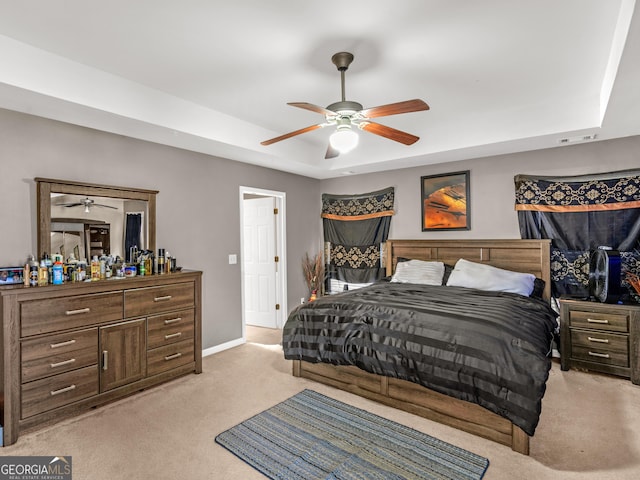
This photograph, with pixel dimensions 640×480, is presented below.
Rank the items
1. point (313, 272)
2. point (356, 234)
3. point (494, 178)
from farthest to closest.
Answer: point (313, 272), point (356, 234), point (494, 178)

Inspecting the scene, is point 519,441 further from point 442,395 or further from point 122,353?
point 122,353

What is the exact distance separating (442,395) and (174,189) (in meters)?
3.26

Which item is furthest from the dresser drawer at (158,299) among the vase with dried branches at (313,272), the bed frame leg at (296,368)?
the vase with dried branches at (313,272)

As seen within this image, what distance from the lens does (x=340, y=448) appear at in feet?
7.44

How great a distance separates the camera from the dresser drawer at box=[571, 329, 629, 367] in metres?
3.25

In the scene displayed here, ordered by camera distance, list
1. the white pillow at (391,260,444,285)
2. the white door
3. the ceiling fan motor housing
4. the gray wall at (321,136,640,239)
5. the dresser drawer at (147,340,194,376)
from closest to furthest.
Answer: the dresser drawer at (147,340,194,376), the ceiling fan motor housing, the gray wall at (321,136,640,239), the white pillow at (391,260,444,285), the white door

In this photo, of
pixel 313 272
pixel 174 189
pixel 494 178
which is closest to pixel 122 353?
pixel 174 189

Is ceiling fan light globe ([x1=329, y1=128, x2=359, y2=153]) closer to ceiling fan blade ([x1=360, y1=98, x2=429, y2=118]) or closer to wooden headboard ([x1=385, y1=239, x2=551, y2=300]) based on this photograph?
ceiling fan blade ([x1=360, y1=98, x2=429, y2=118])

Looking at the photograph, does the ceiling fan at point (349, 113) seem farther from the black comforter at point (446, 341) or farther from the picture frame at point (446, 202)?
the picture frame at point (446, 202)

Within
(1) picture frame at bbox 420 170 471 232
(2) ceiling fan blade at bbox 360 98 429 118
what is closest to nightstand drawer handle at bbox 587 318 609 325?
(1) picture frame at bbox 420 170 471 232

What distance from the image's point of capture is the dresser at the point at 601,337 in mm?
3199

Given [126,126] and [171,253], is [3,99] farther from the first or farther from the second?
[171,253]

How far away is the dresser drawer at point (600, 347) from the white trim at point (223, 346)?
3678 millimetres

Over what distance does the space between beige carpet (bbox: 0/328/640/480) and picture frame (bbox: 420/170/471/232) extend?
6.78 feet
